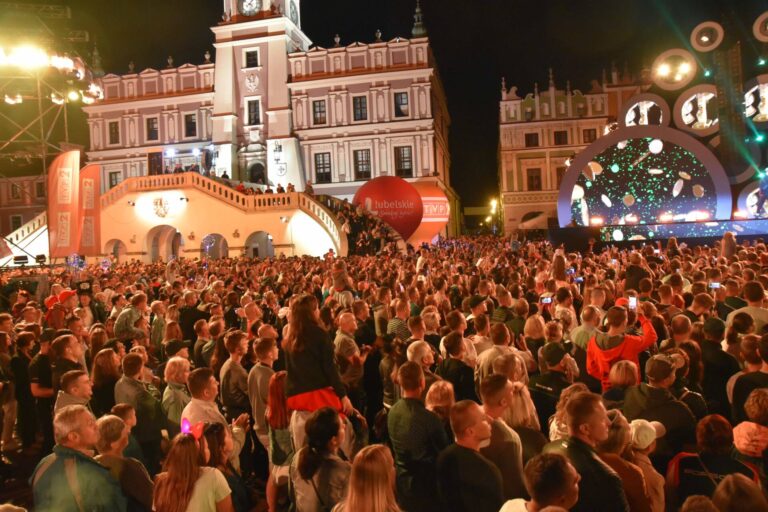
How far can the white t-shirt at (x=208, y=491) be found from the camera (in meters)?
3.56

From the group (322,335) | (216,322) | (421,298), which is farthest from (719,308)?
(216,322)

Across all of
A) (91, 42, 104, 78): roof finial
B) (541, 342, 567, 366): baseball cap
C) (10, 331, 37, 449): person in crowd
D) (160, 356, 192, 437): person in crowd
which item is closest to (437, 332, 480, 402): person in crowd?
(541, 342, 567, 366): baseball cap

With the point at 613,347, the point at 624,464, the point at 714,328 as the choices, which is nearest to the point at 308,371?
the point at 624,464

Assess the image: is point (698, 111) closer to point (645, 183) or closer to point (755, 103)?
point (755, 103)

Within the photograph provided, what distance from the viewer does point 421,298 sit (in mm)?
9844

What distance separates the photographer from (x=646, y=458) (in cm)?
385

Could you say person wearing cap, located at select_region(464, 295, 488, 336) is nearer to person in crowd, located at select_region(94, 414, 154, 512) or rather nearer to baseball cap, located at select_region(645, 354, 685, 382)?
baseball cap, located at select_region(645, 354, 685, 382)

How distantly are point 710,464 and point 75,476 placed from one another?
12.7 feet

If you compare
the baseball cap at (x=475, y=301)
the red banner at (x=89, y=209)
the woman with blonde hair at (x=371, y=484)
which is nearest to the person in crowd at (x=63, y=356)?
the woman with blonde hair at (x=371, y=484)

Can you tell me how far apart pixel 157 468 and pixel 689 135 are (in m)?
25.8

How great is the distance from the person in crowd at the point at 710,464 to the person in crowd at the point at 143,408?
13.9 feet

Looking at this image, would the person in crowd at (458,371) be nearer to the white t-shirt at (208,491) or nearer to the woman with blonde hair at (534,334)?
the woman with blonde hair at (534,334)

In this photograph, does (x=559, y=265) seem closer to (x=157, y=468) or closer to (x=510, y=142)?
(x=157, y=468)

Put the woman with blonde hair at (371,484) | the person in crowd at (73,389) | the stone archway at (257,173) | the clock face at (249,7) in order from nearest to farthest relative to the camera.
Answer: the woman with blonde hair at (371,484) < the person in crowd at (73,389) < the clock face at (249,7) < the stone archway at (257,173)
